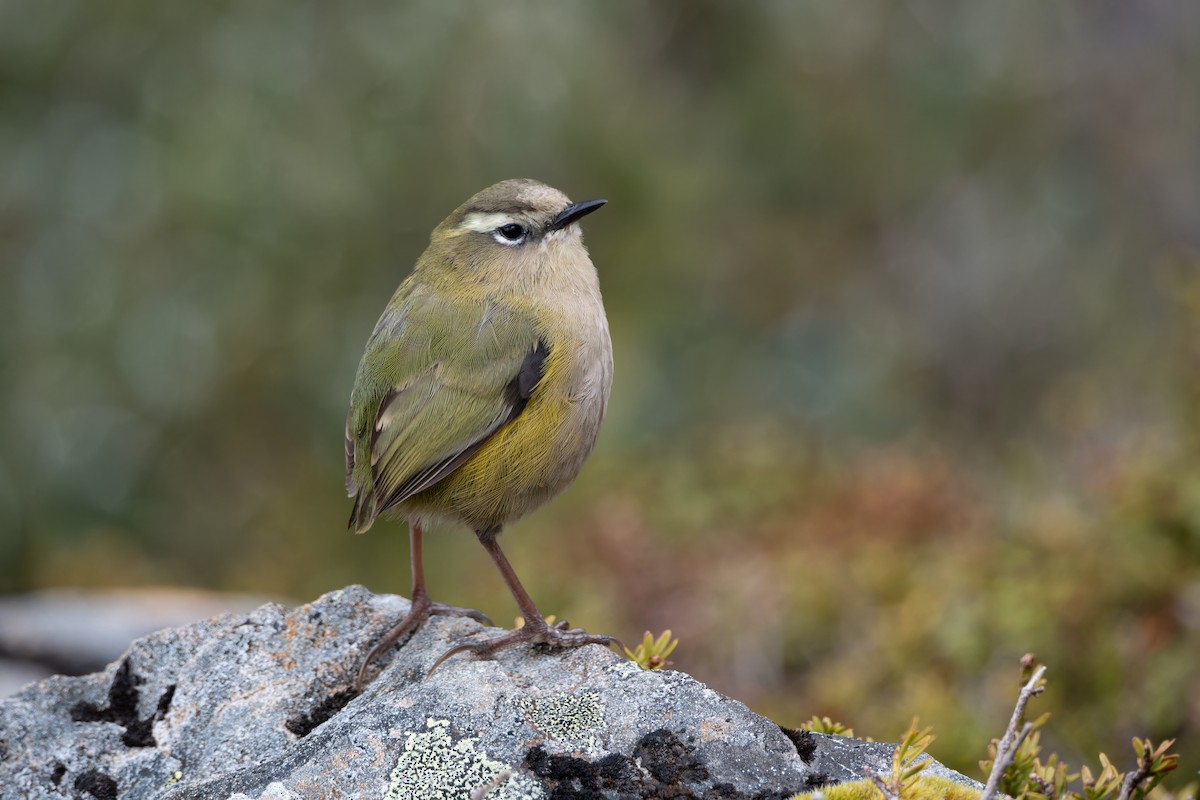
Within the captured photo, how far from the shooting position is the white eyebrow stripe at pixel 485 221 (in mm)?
4777

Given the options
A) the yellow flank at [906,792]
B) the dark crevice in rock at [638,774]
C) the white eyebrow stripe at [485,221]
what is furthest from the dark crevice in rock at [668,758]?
the white eyebrow stripe at [485,221]

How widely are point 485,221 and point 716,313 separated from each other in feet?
25.5

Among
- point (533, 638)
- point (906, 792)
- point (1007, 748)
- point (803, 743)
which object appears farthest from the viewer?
point (533, 638)

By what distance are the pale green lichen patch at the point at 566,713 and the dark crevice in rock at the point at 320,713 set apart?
64cm

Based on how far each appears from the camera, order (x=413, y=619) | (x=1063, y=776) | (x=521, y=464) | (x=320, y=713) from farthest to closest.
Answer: (x=521, y=464) → (x=413, y=619) → (x=320, y=713) → (x=1063, y=776)

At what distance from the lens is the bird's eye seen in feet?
15.6

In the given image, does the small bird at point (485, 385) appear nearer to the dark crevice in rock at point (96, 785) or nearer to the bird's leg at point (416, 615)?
the bird's leg at point (416, 615)

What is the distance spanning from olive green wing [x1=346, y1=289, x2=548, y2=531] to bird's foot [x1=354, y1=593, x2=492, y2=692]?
369mm

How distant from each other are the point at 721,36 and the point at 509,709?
11231 millimetres

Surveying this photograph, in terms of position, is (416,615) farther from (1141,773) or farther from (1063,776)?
(1141,773)

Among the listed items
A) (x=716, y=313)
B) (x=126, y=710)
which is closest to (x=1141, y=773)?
(x=126, y=710)

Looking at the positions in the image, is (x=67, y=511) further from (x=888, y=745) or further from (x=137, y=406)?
(x=888, y=745)

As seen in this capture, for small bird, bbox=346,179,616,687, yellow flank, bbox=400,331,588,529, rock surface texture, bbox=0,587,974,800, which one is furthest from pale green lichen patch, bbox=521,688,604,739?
yellow flank, bbox=400,331,588,529

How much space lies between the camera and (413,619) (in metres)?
3.91
